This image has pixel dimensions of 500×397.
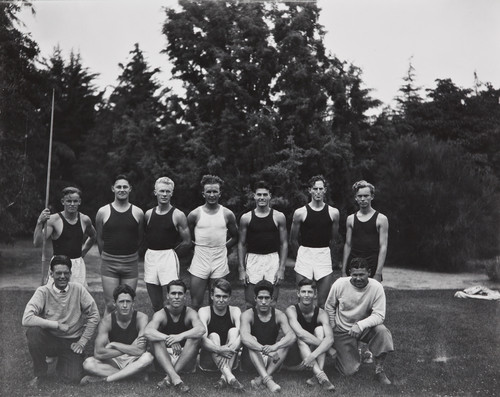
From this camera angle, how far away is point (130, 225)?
234 inches

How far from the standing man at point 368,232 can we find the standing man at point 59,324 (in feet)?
10.0

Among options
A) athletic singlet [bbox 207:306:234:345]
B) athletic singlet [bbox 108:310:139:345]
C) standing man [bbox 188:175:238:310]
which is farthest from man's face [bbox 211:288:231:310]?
athletic singlet [bbox 108:310:139:345]

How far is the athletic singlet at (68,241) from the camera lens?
605 centimetres

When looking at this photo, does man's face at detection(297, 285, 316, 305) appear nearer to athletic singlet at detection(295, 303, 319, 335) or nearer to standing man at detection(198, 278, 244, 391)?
athletic singlet at detection(295, 303, 319, 335)

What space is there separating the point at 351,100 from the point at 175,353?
13.2 meters

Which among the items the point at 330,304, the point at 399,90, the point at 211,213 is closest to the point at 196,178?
the point at 211,213

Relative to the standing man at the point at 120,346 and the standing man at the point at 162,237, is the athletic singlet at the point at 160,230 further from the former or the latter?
the standing man at the point at 120,346

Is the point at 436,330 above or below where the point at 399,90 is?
below

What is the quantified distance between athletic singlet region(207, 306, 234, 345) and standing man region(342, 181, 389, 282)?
1.57m

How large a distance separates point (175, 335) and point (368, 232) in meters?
2.54

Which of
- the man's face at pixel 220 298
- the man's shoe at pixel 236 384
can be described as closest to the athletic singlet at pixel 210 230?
the man's face at pixel 220 298

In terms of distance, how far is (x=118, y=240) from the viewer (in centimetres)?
594

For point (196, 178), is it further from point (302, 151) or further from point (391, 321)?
point (391, 321)

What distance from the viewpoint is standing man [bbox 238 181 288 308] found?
6.16 meters
